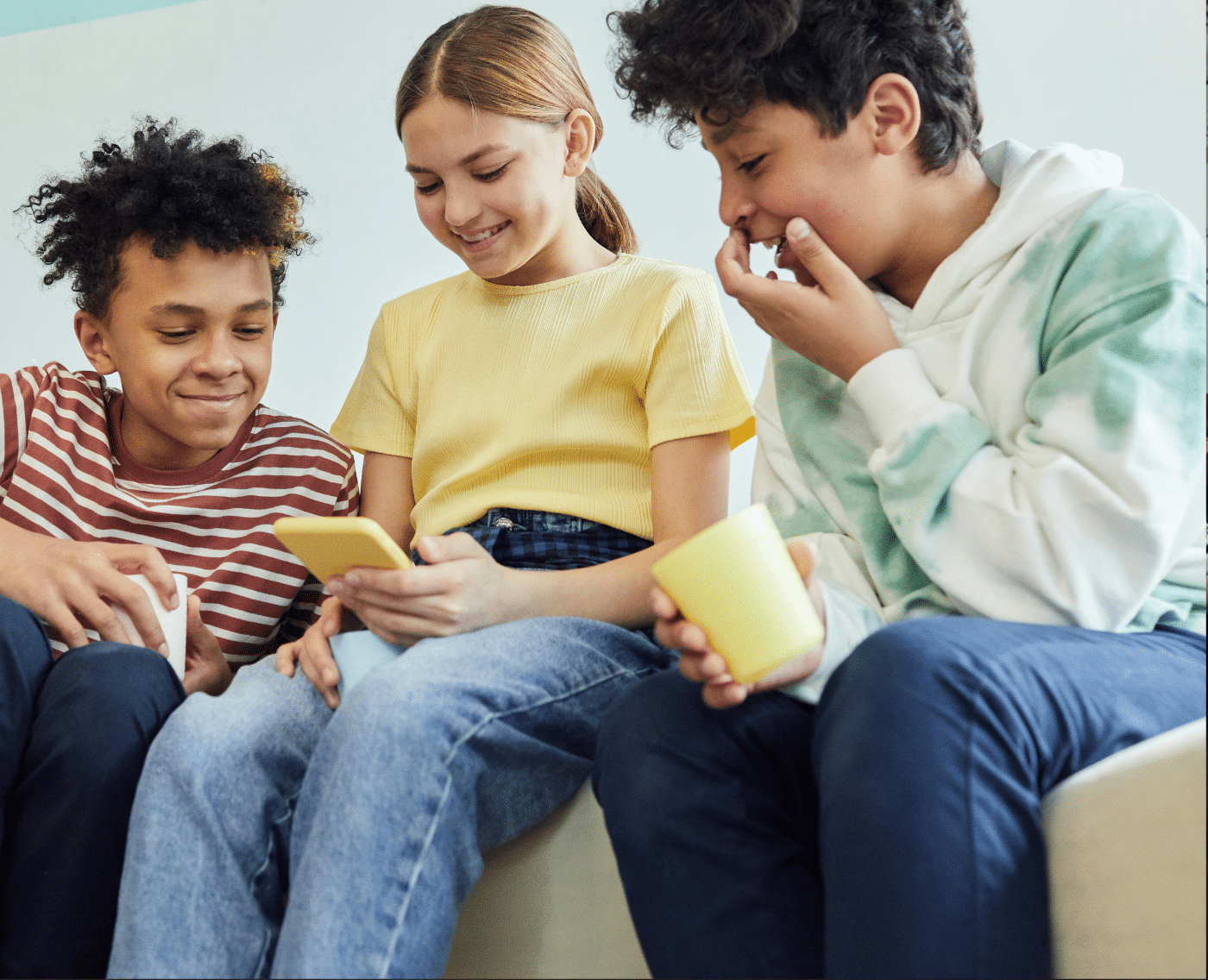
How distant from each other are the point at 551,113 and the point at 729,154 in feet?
1.00

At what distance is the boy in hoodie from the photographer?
59 cm

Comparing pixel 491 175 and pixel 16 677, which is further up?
pixel 491 175

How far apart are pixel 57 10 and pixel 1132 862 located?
2352mm

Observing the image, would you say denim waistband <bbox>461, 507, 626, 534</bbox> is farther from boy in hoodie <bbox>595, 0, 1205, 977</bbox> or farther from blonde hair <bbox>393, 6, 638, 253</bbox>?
blonde hair <bbox>393, 6, 638, 253</bbox>

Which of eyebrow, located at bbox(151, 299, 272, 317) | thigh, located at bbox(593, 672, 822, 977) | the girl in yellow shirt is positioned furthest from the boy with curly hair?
thigh, located at bbox(593, 672, 822, 977)

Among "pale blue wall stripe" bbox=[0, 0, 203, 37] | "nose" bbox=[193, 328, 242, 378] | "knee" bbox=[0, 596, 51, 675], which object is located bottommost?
"knee" bbox=[0, 596, 51, 675]

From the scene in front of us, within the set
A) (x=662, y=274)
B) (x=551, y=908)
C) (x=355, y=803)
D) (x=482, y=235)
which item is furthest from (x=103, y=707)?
(x=662, y=274)

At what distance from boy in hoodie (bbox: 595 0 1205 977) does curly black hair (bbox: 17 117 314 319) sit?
0.51m

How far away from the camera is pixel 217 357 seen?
1.19 metres

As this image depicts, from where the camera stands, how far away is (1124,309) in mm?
740

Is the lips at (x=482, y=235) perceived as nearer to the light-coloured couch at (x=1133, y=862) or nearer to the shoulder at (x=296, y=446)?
the shoulder at (x=296, y=446)

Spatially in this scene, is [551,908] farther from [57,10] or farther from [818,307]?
[57,10]

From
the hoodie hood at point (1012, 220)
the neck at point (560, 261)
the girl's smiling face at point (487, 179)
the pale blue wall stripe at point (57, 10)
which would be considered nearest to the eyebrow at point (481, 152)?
the girl's smiling face at point (487, 179)

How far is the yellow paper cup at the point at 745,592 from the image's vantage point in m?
0.61
